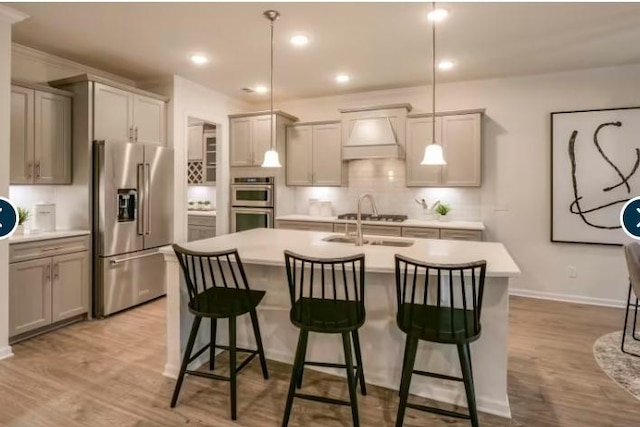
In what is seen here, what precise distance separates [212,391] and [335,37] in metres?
3.07

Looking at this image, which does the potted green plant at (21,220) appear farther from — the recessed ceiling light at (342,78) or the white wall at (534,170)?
the white wall at (534,170)

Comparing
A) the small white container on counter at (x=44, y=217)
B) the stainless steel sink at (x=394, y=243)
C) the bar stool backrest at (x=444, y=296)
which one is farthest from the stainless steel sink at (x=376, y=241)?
the small white container on counter at (x=44, y=217)

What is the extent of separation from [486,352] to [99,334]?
10.7 feet

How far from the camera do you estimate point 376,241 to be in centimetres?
315

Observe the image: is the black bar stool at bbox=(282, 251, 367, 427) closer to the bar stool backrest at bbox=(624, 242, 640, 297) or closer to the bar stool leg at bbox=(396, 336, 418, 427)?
the bar stool leg at bbox=(396, 336, 418, 427)

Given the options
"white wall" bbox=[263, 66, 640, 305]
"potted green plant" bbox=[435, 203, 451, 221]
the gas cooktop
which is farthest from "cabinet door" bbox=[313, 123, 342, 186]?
"white wall" bbox=[263, 66, 640, 305]

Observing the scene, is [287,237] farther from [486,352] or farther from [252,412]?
[486,352]

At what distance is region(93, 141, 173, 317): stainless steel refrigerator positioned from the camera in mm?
3855

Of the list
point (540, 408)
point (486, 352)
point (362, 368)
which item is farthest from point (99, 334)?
point (540, 408)

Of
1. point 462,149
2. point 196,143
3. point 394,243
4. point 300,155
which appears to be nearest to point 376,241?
point 394,243

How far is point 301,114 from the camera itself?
5930 millimetres

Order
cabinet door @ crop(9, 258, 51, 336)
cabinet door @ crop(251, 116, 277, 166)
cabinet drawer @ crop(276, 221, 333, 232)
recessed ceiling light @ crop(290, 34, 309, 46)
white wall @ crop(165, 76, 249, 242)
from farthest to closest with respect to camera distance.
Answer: cabinet door @ crop(251, 116, 277, 166)
cabinet drawer @ crop(276, 221, 333, 232)
white wall @ crop(165, 76, 249, 242)
recessed ceiling light @ crop(290, 34, 309, 46)
cabinet door @ crop(9, 258, 51, 336)

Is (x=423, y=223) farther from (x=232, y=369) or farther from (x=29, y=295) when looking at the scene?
(x=29, y=295)

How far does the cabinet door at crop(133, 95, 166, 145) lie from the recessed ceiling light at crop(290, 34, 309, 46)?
6.42 ft
